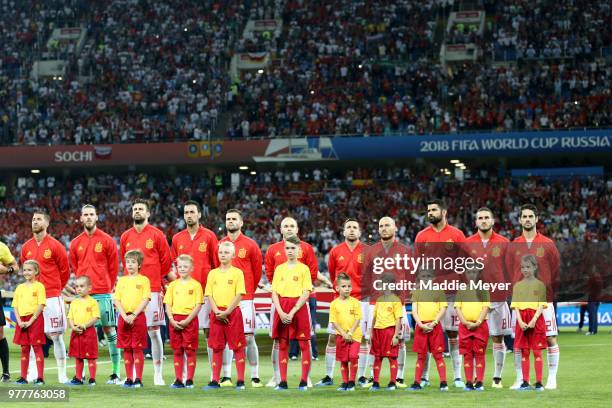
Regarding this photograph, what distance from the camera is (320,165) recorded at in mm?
44375

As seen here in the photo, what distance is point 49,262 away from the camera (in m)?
14.8

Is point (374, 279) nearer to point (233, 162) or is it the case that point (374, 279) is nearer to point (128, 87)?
point (233, 162)

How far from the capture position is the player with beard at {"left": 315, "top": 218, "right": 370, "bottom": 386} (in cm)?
1365

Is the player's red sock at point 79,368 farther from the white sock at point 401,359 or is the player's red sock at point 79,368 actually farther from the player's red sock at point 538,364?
the player's red sock at point 538,364

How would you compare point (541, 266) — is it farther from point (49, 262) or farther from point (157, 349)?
point (49, 262)

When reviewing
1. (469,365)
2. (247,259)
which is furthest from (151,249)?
(469,365)

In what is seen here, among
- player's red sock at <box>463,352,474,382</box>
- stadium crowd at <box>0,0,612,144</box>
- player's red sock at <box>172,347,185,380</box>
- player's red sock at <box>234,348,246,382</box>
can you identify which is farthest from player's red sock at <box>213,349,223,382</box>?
stadium crowd at <box>0,0,612,144</box>

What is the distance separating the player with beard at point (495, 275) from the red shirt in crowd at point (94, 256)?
15.7ft

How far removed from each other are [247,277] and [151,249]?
1337mm

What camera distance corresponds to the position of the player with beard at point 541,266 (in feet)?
42.8

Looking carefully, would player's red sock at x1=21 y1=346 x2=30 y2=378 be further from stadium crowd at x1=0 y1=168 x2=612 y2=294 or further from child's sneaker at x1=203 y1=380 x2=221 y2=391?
stadium crowd at x1=0 y1=168 x2=612 y2=294

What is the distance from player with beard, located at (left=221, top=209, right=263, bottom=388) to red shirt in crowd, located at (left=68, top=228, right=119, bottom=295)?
1736 mm

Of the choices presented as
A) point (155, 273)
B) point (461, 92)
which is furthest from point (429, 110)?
point (155, 273)

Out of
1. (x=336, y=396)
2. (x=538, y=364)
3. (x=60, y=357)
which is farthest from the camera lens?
(x=60, y=357)
